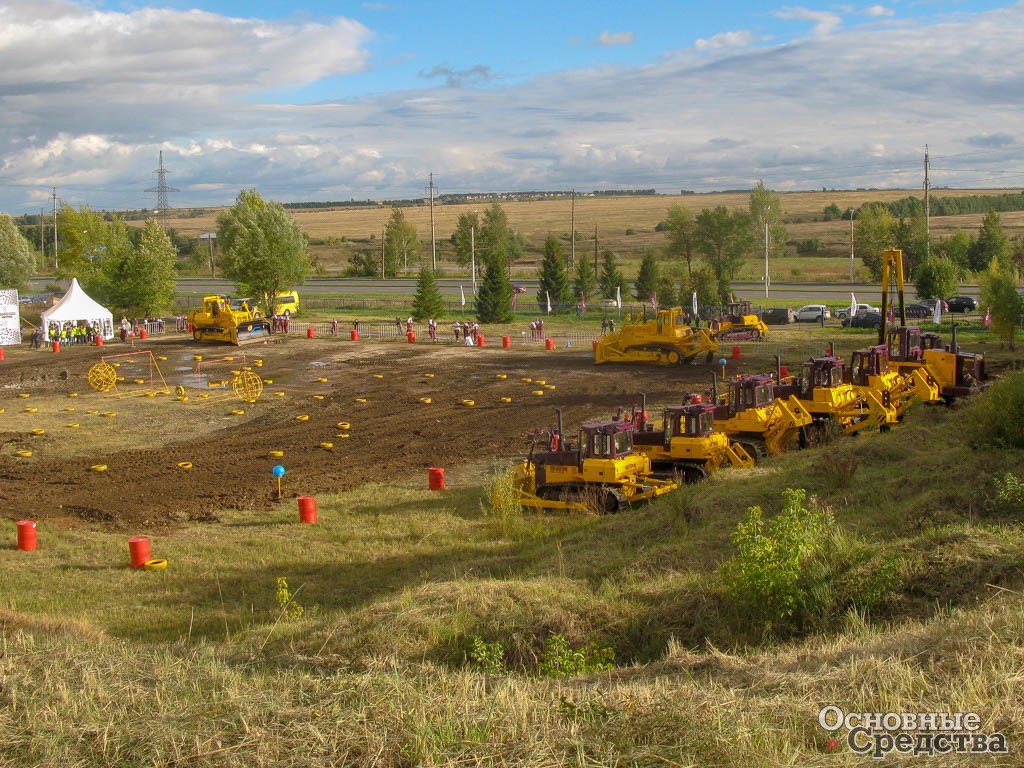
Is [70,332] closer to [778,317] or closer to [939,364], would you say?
[778,317]

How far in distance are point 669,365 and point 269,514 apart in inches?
845

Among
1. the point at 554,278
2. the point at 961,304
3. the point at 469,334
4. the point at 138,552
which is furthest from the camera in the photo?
the point at 554,278

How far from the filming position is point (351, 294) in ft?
246

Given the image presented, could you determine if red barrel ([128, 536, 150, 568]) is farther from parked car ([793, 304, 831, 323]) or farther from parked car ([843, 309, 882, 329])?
parked car ([793, 304, 831, 323])

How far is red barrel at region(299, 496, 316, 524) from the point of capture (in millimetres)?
17562

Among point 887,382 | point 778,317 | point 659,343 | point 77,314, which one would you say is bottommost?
point 887,382

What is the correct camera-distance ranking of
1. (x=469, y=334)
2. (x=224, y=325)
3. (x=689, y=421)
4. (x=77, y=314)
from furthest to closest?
(x=77, y=314), (x=224, y=325), (x=469, y=334), (x=689, y=421)

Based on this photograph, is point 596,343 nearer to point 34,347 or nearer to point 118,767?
point 34,347

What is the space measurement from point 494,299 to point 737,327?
14293 mm

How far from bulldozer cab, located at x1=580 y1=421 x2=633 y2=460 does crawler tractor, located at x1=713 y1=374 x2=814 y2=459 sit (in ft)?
10.4

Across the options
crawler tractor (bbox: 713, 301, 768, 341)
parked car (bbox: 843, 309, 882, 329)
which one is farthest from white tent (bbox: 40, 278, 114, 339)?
parked car (bbox: 843, 309, 882, 329)

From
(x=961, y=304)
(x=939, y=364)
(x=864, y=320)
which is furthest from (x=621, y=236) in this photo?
(x=939, y=364)

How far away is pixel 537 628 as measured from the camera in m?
9.35

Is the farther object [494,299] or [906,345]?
[494,299]
